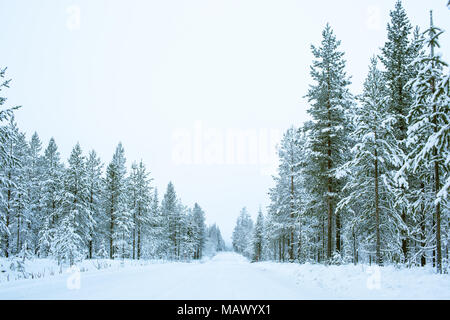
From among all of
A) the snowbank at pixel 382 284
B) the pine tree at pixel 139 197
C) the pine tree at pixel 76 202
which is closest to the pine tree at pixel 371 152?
the snowbank at pixel 382 284

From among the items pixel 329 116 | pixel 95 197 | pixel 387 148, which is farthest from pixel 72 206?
pixel 387 148

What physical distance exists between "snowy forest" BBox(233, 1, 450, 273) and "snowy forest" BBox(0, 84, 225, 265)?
67.7 ft

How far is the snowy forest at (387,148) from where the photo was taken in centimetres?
1075

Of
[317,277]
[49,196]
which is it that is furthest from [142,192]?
[317,277]

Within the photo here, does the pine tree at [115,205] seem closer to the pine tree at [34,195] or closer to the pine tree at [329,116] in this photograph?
the pine tree at [34,195]

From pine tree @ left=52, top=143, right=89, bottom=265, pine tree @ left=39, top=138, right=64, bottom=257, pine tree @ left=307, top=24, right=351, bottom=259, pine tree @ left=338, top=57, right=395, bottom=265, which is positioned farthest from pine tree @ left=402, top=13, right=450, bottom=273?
pine tree @ left=39, top=138, right=64, bottom=257

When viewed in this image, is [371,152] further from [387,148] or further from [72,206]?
[72,206]

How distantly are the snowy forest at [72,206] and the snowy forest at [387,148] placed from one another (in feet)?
67.7

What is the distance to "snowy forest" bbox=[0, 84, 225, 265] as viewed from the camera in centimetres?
2698

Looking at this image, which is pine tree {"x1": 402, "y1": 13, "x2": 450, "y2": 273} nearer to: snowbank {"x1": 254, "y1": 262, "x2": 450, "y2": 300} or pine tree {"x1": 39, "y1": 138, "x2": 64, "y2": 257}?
snowbank {"x1": 254, "y1": 262, "x2": 450, "y2": 300}

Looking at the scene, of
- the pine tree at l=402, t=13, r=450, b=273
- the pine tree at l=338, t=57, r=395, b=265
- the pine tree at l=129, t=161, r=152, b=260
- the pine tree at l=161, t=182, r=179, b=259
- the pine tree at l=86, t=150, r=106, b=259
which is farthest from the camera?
the pine tree at l=161, t=182, r=179, b=259

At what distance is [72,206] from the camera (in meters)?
27.7

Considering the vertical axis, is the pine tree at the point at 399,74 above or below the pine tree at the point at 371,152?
above
